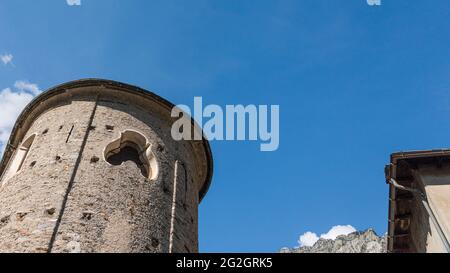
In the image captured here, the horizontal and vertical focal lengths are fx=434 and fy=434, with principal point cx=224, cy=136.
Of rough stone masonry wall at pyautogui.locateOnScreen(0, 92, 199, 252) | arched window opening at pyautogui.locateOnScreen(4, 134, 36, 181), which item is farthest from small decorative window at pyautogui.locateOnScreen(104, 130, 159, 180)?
arched window opening at pyautogui.locateOnScreen(4, 134, 36, 181)

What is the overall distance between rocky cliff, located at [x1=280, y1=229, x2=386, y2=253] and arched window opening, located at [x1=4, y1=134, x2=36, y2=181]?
47.8 metres

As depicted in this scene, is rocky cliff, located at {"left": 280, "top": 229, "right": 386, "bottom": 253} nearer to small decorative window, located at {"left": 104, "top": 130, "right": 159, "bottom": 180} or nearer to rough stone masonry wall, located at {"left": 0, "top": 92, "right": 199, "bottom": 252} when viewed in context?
rough stone masonry wall, located at {"left": 0, "top": 92, "right": 199, "bottom": 252}

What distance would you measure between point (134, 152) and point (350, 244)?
53678 mm

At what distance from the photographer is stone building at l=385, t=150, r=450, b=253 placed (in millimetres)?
9781

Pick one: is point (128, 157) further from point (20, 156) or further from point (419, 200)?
point (419, 200)

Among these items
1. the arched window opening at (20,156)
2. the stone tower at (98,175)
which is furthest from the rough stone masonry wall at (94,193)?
the arched window opening at (20,156)

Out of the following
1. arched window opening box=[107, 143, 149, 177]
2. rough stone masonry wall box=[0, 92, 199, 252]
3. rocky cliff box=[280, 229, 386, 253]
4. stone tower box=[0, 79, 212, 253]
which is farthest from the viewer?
rocky cliff box=[280, 229, 386, 253]

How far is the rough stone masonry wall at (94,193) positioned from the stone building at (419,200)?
17.7ft

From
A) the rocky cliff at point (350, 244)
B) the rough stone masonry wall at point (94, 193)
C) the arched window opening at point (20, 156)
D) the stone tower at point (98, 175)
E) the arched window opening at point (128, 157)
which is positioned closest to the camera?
the rough stone masonry wall at point (94, 193)

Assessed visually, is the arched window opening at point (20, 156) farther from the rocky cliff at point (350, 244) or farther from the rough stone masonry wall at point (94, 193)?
the rocky cliff at point (350, 244)

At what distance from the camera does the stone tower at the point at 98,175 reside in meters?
8.23
